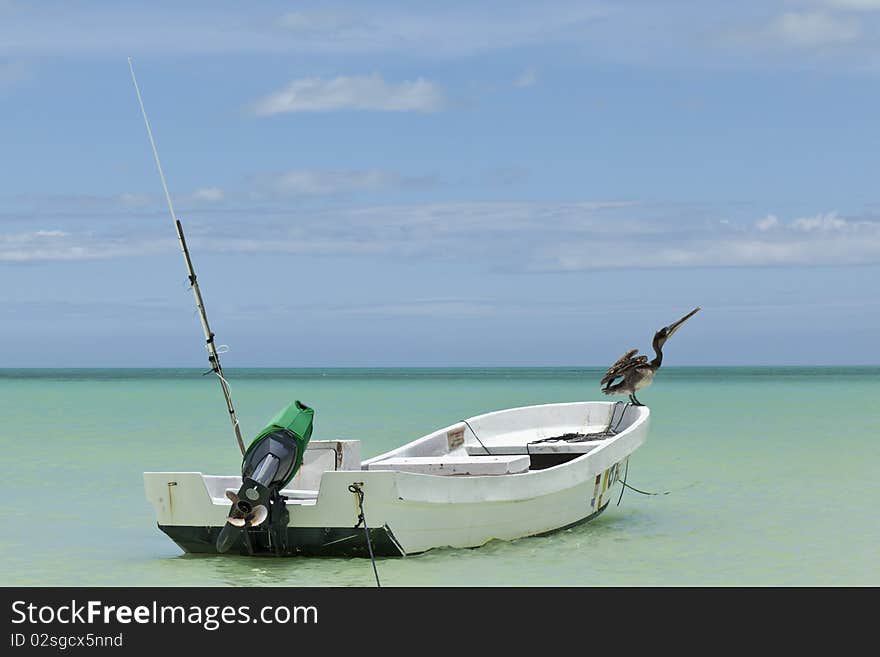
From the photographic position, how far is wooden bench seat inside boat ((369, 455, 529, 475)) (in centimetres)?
1123

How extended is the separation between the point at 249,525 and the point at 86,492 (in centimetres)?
756

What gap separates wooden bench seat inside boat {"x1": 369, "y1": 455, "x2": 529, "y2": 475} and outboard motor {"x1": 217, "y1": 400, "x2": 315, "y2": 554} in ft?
5.95

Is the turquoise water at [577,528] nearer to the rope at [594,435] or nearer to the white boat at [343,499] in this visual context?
the white boat at [343,499]

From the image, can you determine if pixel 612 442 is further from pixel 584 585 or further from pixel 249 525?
pixel 249 525

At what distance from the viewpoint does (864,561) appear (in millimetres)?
11172

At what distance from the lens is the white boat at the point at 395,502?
988 cm

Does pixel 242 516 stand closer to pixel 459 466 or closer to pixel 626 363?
pixel 459 466

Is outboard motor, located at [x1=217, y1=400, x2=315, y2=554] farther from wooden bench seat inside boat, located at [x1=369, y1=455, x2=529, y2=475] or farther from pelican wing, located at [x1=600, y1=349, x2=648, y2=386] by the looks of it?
pelican wing, located at [x1=600, y1=349, x2=648, y2=386]

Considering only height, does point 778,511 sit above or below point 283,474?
below

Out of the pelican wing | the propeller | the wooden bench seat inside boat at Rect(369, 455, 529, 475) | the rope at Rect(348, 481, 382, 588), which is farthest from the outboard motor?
the pelican wing

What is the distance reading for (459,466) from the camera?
456 inches

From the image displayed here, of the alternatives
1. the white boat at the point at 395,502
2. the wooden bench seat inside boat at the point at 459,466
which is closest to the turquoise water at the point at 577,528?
the white boat at the point at 395,502
